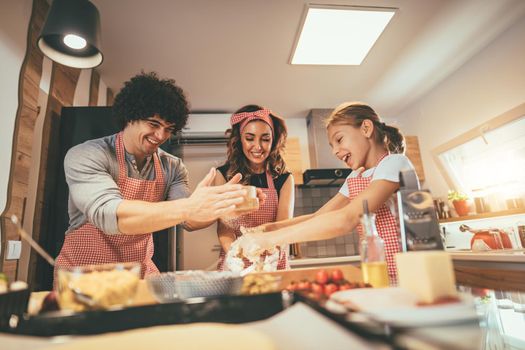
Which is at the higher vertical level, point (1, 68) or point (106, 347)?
point (1, 68)

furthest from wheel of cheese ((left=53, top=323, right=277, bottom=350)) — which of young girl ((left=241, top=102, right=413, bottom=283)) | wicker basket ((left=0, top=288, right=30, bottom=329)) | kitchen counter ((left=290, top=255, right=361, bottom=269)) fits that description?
kitchen counter ((left=290, top=255, right=361, bottom=269))

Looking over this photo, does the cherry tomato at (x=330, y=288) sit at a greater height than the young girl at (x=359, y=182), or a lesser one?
lesser

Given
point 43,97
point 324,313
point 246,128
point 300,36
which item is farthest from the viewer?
point 300,36

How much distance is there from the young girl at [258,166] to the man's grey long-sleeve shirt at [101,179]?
27 cm

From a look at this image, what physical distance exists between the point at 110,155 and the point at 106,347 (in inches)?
47.6

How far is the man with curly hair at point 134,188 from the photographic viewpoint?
3.77 feet

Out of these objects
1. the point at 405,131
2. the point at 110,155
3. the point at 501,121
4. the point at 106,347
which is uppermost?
the point at 405,131

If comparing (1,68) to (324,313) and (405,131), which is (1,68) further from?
(405,131)

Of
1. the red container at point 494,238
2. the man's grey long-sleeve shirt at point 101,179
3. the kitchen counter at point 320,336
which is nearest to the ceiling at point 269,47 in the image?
the man's grey long-sleeve shirt at point 101,179

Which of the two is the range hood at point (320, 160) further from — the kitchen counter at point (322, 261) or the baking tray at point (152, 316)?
the baking tray at point (152, 316)

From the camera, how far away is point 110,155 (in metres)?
1.46

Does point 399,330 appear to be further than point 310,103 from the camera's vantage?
No

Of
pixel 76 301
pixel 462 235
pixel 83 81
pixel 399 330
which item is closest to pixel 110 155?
pixel 76 301

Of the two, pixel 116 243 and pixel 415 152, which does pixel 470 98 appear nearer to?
pixel 415 152
